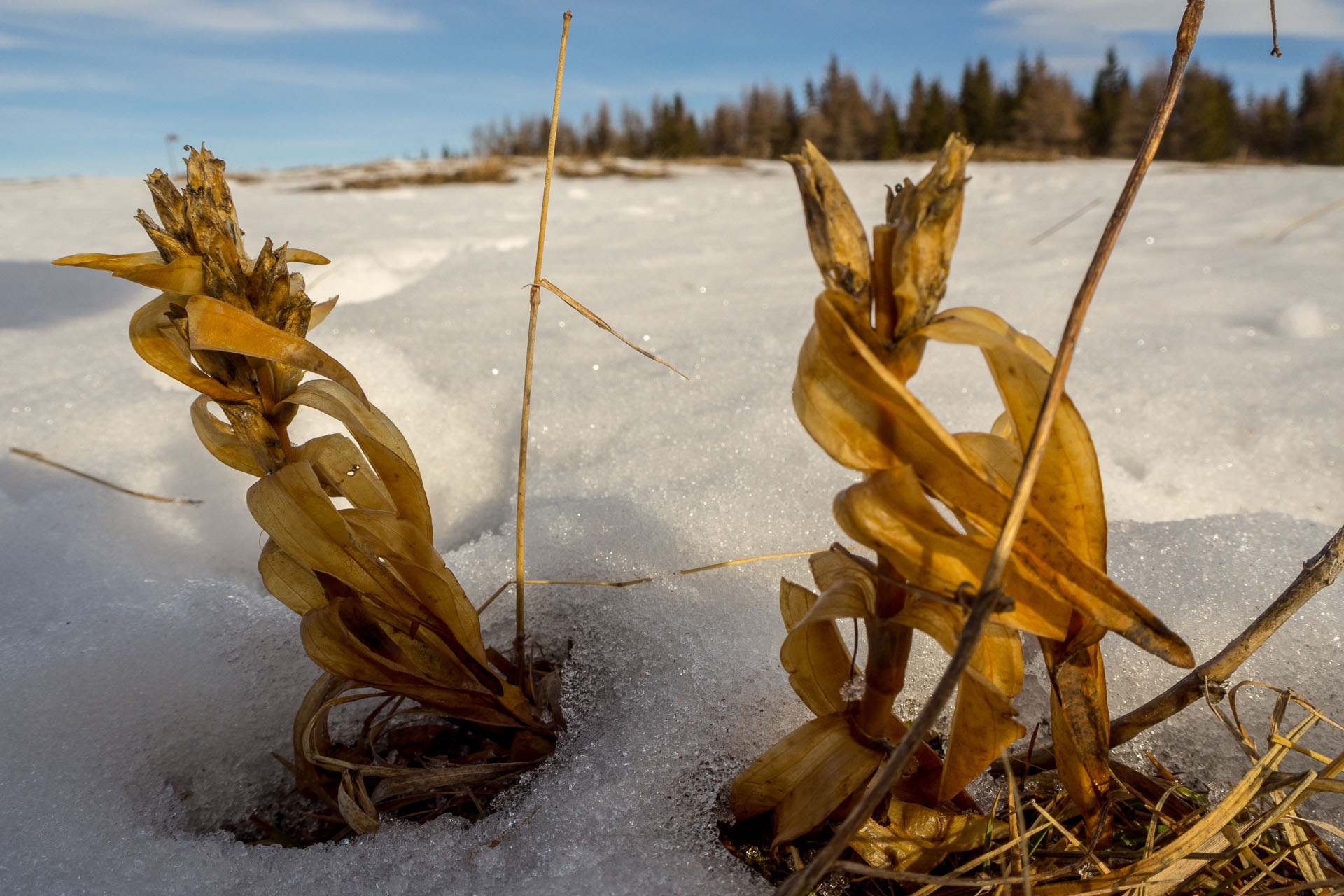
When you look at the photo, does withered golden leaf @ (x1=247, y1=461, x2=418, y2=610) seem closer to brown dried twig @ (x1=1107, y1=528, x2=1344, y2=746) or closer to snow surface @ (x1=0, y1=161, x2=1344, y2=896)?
snow surface @ (x1=0, y1=161, x2=1344, y2=896)

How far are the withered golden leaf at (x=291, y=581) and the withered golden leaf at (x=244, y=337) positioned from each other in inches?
7.1

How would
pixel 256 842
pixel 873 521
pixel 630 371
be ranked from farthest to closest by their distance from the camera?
pixel 630 371 → pixel 256 842 → pixel 873 521

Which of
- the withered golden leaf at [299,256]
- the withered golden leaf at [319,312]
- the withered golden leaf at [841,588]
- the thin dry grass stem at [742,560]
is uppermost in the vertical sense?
the withered golden leaf at [299,256]

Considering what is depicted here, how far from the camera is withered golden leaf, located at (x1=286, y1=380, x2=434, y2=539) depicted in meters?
0.59

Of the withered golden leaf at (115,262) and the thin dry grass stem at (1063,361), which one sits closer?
the thin dry grass stem at (1063,361)

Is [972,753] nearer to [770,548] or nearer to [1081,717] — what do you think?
[1081,717]

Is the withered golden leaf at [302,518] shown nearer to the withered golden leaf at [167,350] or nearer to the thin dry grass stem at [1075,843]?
the withered golden leaf at [167,350]

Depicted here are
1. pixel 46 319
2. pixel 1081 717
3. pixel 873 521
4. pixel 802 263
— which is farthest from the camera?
pixel 802 263

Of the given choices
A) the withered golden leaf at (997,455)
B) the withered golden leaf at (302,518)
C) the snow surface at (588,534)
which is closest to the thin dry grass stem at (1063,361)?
the withered golden leaf at (997,455)

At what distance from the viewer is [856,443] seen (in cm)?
47

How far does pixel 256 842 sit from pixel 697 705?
442 mm

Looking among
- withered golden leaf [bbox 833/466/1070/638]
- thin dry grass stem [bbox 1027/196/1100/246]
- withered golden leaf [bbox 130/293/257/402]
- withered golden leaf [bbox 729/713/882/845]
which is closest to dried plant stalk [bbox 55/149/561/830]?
withered golden leaf [bbox 130/293/257/402]

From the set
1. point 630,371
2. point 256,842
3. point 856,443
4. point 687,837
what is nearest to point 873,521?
point 856,443

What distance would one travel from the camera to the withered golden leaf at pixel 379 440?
0.59m
